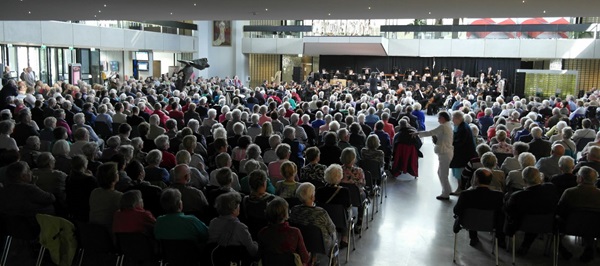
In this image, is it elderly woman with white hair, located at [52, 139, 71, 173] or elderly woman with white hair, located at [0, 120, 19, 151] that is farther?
elderly woman with white hair, located at [0, 120, 19, 151]

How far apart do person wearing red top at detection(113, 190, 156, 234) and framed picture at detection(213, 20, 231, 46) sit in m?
30.6

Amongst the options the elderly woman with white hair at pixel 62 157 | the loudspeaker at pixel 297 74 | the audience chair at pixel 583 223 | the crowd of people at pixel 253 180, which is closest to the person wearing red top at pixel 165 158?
the crowd of people at pixel 253 180

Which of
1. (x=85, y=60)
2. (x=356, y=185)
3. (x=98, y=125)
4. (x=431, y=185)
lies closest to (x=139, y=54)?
(x=85, y=60)

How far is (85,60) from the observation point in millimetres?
27625

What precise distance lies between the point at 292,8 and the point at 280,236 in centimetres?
Result: 1045

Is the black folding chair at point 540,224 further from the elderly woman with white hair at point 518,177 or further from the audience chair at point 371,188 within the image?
the audience chair at point 371,188

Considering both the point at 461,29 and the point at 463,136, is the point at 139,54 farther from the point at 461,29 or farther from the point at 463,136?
the point at 463,136

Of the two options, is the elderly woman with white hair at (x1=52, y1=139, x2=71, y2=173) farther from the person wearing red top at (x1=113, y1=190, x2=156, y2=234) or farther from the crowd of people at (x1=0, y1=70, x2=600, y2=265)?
the person wearing red top at (x1=113, y1=190, x2=156, y2=234)

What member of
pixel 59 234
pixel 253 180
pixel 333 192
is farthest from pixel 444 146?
pixel 59 234

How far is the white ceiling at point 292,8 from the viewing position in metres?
12.7

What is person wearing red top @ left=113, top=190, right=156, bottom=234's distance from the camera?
4926mm

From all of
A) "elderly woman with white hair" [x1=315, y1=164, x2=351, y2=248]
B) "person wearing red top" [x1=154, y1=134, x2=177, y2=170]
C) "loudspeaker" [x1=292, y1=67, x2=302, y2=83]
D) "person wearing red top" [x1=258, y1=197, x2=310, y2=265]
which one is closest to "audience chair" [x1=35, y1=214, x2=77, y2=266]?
"person wearing red top" [x1=258, y1=197, x2=310, y2=265]

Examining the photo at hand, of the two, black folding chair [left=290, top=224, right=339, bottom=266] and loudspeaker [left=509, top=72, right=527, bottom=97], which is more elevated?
loudspeaker [left=509, top=72, right=527, bottom=97]

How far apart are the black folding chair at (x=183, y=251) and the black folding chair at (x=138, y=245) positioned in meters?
0.17
